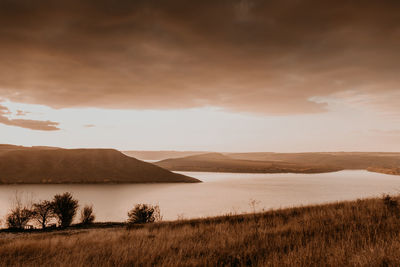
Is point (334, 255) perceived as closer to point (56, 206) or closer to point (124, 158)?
point (56, 206)

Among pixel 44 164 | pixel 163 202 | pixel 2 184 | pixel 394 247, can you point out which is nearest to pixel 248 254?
pixel 394 247

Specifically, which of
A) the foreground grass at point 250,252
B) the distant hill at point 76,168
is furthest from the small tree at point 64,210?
the distant hill at point 76,168

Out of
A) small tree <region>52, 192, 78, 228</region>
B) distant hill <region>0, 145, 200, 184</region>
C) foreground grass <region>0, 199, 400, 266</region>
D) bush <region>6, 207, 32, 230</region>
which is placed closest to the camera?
foreground grass <region>0, 199, 400, 266</region>

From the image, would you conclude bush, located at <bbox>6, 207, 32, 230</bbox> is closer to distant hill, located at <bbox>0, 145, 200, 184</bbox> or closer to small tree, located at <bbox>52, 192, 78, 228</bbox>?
small tree, located at <bbox>52, 192, 78, 228</bbox>

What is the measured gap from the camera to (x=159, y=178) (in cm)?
12219

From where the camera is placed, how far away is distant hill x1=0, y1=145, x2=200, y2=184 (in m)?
108

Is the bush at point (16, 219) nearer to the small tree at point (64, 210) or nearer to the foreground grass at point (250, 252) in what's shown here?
the small tree at point (64, 210)

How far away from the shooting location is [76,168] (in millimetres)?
119625

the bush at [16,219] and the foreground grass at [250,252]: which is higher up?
the foreground grass at [250,252]

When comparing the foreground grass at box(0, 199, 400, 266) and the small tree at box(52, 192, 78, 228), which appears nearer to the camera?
the foreground grass at box(0, 199, 400, 266)

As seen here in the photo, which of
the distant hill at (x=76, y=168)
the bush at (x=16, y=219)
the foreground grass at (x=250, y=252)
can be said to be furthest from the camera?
the distant hill at (x=76, y=168)

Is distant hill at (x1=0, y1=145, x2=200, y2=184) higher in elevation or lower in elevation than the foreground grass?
lower

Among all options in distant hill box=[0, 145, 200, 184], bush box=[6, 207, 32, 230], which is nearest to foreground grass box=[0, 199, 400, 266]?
bush box=[6, 207, 32, 230]

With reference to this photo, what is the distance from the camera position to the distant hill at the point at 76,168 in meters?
108
